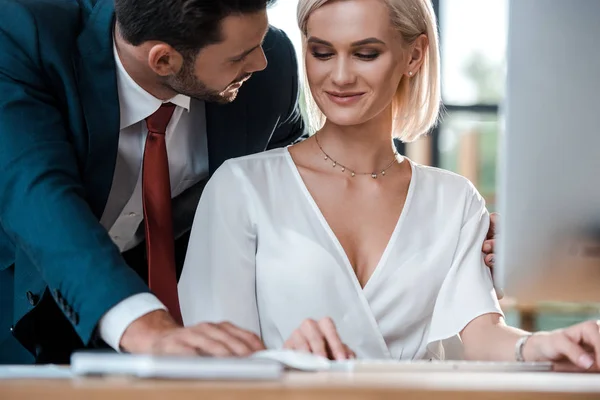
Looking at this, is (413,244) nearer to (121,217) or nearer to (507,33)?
(121,217)

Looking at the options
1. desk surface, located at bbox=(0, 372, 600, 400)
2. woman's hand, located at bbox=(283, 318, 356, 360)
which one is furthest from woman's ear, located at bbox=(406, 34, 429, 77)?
desk surface, located at bbox=(0, 372, 600, 400)

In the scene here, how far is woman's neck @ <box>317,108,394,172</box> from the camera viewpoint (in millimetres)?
1922

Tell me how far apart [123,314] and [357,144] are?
78 cm

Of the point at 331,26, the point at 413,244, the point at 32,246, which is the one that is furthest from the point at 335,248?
the point at 32,246

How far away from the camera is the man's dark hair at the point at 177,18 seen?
6.09 ft

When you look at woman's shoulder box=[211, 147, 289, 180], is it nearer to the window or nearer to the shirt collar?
the shirt collar

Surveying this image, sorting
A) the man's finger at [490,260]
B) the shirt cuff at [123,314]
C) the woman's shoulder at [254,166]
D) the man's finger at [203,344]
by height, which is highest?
the woman's shoulder at [254,166]

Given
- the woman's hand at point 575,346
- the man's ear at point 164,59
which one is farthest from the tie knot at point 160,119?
the woman's hand at point 575,346

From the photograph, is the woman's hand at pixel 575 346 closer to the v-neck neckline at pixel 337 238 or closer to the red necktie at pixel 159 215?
the v-neck neckline at pixel 337 238

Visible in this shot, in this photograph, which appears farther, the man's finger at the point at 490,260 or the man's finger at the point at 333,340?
the man's finger at the point at 490,260

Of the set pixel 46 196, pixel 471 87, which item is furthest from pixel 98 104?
pixel 471 87

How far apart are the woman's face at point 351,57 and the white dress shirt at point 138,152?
1.33ft

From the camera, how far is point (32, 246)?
4.96 ft

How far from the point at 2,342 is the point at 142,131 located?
0.62 meters
